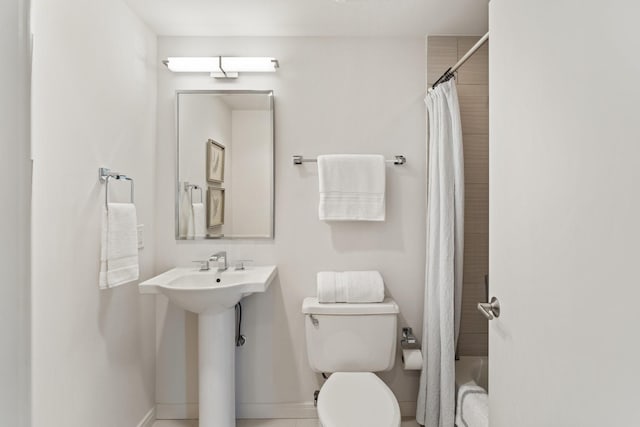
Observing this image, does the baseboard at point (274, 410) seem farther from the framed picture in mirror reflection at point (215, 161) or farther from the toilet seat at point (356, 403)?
the framed picture in mirror reflection at point (215, 161)

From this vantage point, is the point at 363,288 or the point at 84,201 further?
the point at 363,288

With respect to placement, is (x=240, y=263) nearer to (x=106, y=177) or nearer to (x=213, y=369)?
(x=213, y=369)

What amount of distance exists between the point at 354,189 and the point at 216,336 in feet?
3.67

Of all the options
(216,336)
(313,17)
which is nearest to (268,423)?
(216,336)

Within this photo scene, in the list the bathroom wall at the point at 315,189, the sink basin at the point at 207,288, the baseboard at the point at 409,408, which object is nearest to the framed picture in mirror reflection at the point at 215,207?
the bathroom wall at the point at 315,189

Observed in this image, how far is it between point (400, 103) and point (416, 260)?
0.98m

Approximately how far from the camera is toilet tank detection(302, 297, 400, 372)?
2.04m

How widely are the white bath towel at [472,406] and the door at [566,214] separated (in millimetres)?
595

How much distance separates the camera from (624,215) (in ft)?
2.21

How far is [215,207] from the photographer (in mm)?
2320

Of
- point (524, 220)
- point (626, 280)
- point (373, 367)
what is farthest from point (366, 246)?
point (626, 280)

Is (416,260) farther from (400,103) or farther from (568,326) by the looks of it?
(568,326)

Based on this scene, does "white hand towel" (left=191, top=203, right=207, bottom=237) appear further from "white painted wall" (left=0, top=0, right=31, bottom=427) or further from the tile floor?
"white painted wall" (left=0, top=0, right=31, bottom=427)

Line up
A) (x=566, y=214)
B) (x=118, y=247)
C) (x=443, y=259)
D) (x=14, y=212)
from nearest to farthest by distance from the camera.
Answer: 1. (x=14, y=212)
2. (x=566, y=214)
3. (x=118, y=247)
4. (x=443, y=259)
